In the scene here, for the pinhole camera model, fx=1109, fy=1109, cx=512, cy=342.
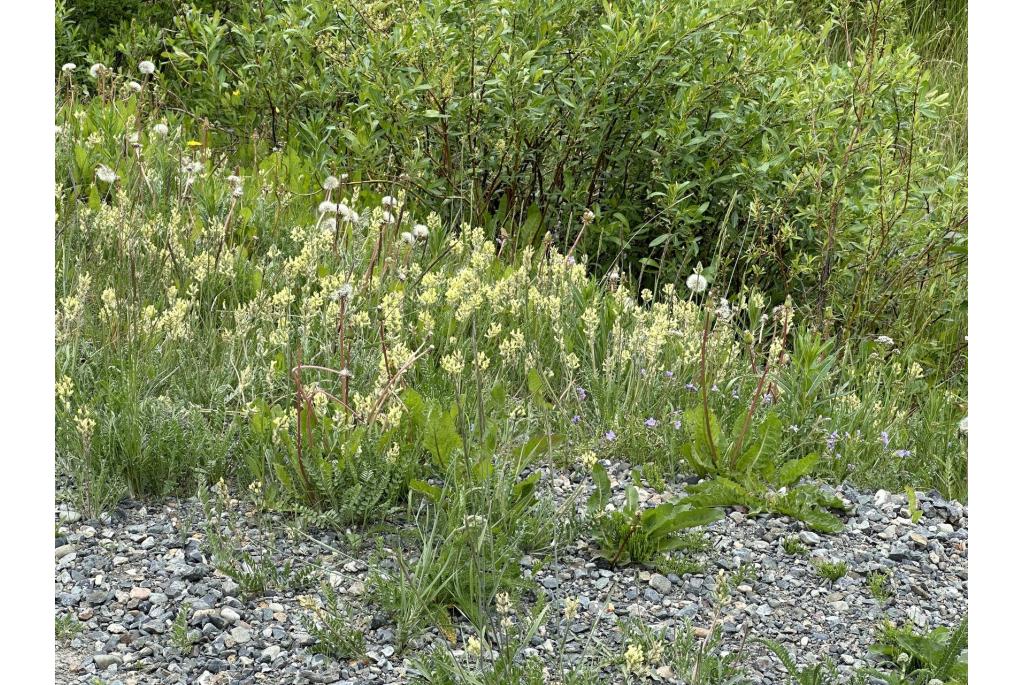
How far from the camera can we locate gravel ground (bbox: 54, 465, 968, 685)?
8.84 ft

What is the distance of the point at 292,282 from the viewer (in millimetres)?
4496

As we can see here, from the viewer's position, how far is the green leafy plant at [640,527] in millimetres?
3096

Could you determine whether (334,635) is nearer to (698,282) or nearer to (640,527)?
(640,527)

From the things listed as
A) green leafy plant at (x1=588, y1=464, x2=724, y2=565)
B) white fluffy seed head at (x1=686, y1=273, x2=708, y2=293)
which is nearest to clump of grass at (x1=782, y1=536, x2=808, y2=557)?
green leafy plant at (x1=588, y1=464, x2=724, y2=565)

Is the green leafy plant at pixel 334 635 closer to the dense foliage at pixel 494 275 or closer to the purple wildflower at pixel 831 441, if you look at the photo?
the dense foliage at pixel 494 275

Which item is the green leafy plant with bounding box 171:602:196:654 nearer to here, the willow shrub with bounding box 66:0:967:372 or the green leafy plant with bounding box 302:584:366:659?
the green leafy plant with bounding box 302:584:366:659

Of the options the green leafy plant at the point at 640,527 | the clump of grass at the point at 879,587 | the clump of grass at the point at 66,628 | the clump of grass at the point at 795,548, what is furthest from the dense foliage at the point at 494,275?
the clump of grass at the point at 66,628

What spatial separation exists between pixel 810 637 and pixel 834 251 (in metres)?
3.14

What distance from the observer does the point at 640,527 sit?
309 centimetres

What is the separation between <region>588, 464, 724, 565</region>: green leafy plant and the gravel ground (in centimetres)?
5

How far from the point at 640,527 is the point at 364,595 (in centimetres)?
79

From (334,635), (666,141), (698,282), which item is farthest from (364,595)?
(666,141)

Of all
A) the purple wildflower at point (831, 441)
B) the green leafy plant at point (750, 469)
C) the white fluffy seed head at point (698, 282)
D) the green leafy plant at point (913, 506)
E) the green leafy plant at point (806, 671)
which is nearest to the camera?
the green leafy plant at point (806, 671)

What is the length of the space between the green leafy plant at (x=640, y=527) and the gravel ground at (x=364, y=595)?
53 mm
